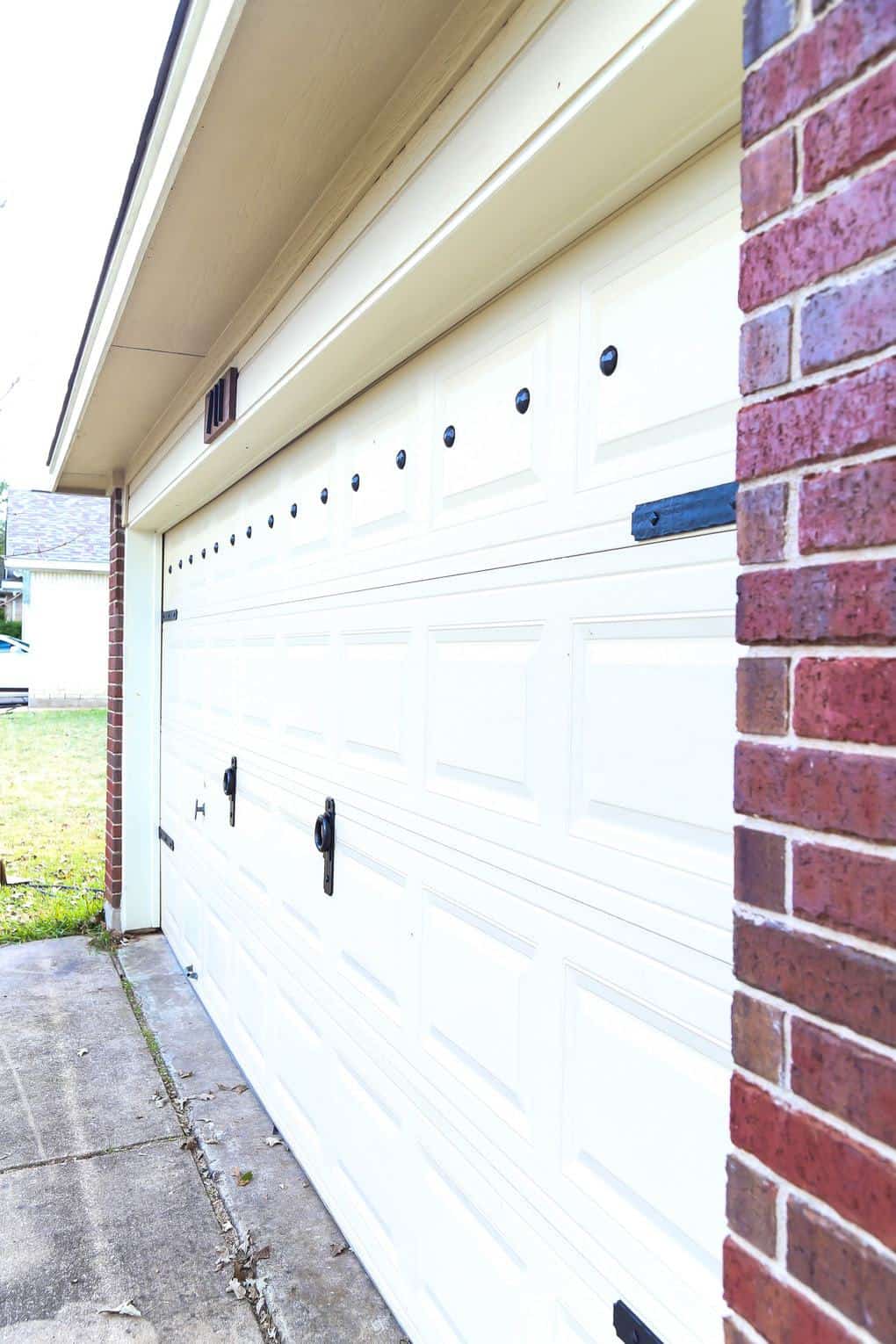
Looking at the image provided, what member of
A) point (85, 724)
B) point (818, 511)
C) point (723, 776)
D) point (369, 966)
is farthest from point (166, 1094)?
point (85, 724)

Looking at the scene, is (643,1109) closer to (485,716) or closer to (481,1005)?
(481,1005)

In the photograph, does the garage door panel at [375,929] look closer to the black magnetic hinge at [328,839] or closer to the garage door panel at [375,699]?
the black magnetic hinge at [328,839]

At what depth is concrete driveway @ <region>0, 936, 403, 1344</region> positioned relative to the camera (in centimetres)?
233

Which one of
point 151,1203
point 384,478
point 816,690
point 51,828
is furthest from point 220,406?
point 51,828

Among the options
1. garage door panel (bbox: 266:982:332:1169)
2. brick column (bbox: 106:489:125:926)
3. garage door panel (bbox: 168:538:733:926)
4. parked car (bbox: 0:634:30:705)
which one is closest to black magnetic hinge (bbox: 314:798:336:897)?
garage door panel (bbox: 168:538:733:926)

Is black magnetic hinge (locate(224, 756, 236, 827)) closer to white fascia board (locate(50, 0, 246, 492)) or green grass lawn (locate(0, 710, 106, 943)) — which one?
white fascia board (locate(50, 0, 246, 492))

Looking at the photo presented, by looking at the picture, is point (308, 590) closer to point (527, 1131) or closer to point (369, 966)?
point (369, 966)

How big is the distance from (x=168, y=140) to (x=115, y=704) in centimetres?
403

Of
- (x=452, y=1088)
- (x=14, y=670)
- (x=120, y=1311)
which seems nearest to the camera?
(x=452, y=1088)

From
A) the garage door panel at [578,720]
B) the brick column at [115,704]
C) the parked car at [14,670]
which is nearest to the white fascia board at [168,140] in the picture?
the garage door panel at [578,720]

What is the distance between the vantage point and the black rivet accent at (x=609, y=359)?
1.57 metres

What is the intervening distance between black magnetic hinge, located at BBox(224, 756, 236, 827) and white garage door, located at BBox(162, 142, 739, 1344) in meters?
0.82

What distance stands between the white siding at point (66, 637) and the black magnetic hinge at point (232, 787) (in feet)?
59.7

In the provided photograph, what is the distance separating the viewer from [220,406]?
3.39 metres
